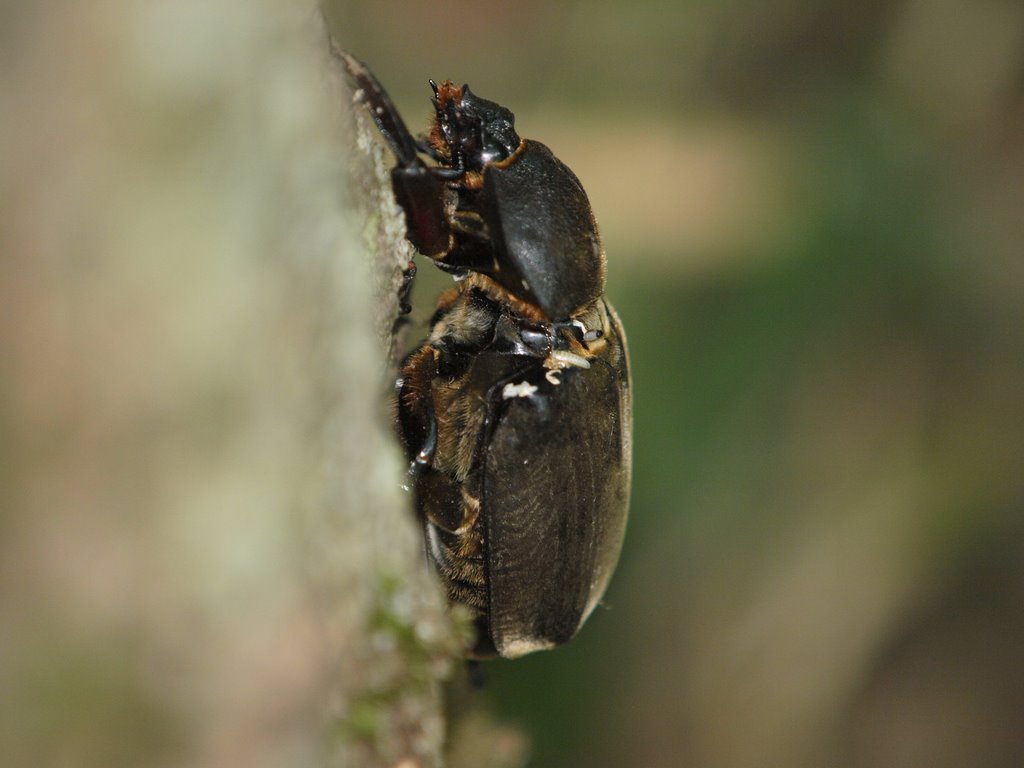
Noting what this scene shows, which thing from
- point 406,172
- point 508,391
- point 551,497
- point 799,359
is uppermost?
point 406,172

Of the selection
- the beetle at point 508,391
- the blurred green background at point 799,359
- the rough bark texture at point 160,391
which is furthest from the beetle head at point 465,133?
the blurred green background at point 799,359

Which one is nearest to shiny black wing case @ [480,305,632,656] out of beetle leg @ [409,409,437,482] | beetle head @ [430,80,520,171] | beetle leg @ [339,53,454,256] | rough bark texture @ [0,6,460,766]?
beetle leg @ [409,409,437,482]

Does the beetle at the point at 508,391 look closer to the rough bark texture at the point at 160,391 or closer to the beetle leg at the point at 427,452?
the beetle leg at the point at 427,452

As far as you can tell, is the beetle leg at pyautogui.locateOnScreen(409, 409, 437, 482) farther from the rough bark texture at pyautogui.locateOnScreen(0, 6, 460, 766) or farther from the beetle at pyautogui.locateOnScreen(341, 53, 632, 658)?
the rough bark texture at pyautogui.locateOnScreen(0, 6, 460, 766)

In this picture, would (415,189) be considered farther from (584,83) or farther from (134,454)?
(584,83)

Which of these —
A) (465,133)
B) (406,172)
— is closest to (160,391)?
(406,172)

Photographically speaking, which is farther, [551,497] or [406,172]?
[551,497]

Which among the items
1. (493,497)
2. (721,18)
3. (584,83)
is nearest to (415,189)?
(493,497)

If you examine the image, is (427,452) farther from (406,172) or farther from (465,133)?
(465,133)
